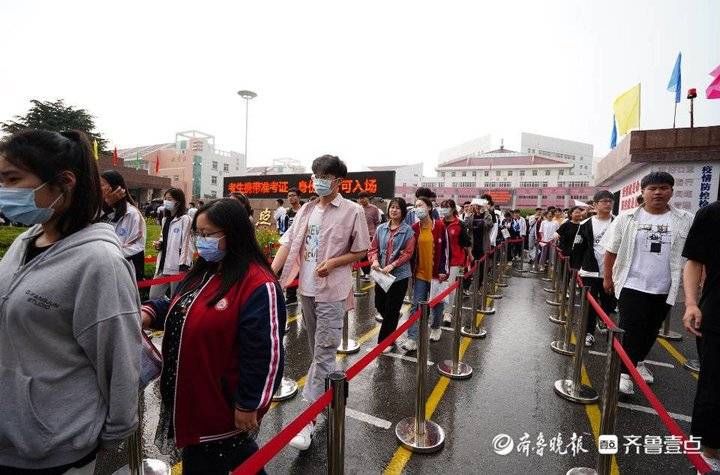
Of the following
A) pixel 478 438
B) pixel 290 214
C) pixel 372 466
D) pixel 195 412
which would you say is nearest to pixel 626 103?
pixel 290 214

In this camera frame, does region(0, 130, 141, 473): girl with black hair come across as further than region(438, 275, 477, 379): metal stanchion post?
No

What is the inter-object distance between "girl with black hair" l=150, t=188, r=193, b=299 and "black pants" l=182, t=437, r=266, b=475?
12.9 ft

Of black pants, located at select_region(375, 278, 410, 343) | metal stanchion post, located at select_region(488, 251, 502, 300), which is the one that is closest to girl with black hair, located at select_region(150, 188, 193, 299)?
black pants, located at select_region(375, 278, 410, 343)

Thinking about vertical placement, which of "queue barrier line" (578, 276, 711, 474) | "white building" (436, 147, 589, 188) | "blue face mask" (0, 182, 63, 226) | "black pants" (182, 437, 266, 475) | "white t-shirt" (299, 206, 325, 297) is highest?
"white building" (436, 147, 589, 188)

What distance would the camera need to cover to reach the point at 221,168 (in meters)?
65.8

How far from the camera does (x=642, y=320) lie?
3.89 meters

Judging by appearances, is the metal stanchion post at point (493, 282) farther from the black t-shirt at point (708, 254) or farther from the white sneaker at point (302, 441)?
the white sneaker at point (302, 441)

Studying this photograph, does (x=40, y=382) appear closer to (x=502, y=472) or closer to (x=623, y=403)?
(x=502, y=472)

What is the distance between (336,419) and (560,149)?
104158mm

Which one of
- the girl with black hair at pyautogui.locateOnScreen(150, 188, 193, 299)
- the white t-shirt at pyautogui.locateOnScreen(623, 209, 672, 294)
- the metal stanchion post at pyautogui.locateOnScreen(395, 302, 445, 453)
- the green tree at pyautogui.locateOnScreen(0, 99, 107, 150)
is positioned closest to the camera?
the metal stanchion post at pyautogui.locateOnScreen(395, 302, 445, 453)

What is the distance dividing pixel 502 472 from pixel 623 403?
188cm

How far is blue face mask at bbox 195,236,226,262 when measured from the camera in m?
1.96

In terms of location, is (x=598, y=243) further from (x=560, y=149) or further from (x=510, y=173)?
(x=560, y=149)

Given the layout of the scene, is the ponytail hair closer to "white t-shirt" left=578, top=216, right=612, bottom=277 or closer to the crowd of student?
the crowd of student
